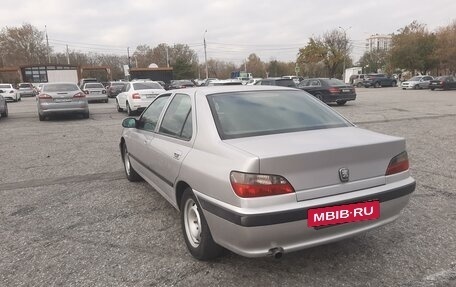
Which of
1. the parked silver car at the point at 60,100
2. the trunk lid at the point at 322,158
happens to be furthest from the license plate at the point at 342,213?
the parked silver car at the point at 60,100

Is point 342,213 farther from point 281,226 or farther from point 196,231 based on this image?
point 196,231

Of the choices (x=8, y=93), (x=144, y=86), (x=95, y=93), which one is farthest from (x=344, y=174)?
(x=8, y=93)

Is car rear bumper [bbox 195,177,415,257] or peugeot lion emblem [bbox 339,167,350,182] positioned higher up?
peugeot lion emblem [bbox 339,167,350,182]

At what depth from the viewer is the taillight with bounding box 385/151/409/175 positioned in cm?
321

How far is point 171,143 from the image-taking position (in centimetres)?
391

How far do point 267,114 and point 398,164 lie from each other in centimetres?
118

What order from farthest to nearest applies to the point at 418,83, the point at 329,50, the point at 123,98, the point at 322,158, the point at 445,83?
1. the point at 329,50
2. the point at 418,83
3. the point at 445,83
4. the point at 123,98
5. the point at 322,158

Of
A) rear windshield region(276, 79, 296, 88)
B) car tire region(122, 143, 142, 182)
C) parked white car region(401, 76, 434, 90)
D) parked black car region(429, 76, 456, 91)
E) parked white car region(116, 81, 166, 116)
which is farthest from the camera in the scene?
parked white car region(401, 76, 434, 90)

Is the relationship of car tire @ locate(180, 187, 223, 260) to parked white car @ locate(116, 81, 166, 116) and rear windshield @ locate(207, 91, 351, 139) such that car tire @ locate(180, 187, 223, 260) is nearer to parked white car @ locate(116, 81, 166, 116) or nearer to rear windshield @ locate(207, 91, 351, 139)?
rear windshield @ locate(207, 91, 351, 139)

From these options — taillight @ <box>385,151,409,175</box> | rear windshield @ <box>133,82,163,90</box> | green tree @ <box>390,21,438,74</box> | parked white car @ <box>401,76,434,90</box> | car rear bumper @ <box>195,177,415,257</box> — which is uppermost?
green tree @ <box>390,21,438,74</box>

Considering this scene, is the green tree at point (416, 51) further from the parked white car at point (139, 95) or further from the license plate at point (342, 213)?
the license plate at point (342, 213)

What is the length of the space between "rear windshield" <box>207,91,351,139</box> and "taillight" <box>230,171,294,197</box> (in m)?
0.57

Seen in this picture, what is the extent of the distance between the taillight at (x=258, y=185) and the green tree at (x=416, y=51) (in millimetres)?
58686

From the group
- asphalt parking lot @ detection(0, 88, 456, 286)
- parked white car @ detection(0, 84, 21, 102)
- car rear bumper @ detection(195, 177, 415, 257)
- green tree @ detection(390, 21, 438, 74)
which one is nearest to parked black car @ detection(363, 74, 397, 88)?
green tree @ detection(390, 21, 438, 74)
